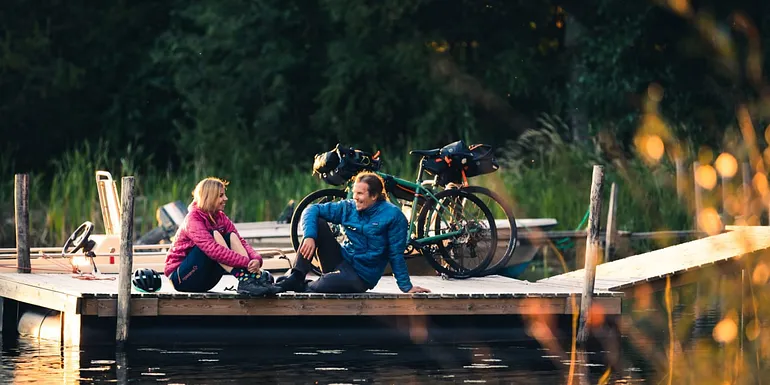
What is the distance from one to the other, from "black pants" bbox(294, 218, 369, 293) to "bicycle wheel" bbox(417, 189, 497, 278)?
1.41m

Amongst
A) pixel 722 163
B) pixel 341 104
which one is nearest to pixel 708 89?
pixel 341 104

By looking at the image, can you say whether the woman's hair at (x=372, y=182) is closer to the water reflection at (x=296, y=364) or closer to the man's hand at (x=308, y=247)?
the man's hand at (x=308, y=247)

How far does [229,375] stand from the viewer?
9.89m

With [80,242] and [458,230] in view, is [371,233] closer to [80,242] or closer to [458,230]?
[458,230]

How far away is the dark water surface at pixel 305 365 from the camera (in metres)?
9.77

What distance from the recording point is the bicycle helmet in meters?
11.0

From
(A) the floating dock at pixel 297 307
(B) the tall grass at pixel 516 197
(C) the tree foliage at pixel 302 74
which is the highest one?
(C) the tree foliage at pixel 302 74

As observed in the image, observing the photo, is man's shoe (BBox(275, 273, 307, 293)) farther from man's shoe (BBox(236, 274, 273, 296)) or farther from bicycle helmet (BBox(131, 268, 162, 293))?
bicycle helmet (BBox(131, 268, 162, 293))

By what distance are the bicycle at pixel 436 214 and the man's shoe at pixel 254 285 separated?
1.58m

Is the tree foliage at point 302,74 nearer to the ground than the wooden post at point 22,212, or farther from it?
farther from it

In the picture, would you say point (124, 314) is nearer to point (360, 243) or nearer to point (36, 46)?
point (360, 243)

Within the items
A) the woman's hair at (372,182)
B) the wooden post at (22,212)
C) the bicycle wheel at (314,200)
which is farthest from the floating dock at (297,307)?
the woman's hair at (372,182)

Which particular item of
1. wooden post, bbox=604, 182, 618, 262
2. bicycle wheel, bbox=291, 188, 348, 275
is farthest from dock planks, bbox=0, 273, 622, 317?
wooden post, bbox=604, 182, 618, 262

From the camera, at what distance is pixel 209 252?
10703mm
